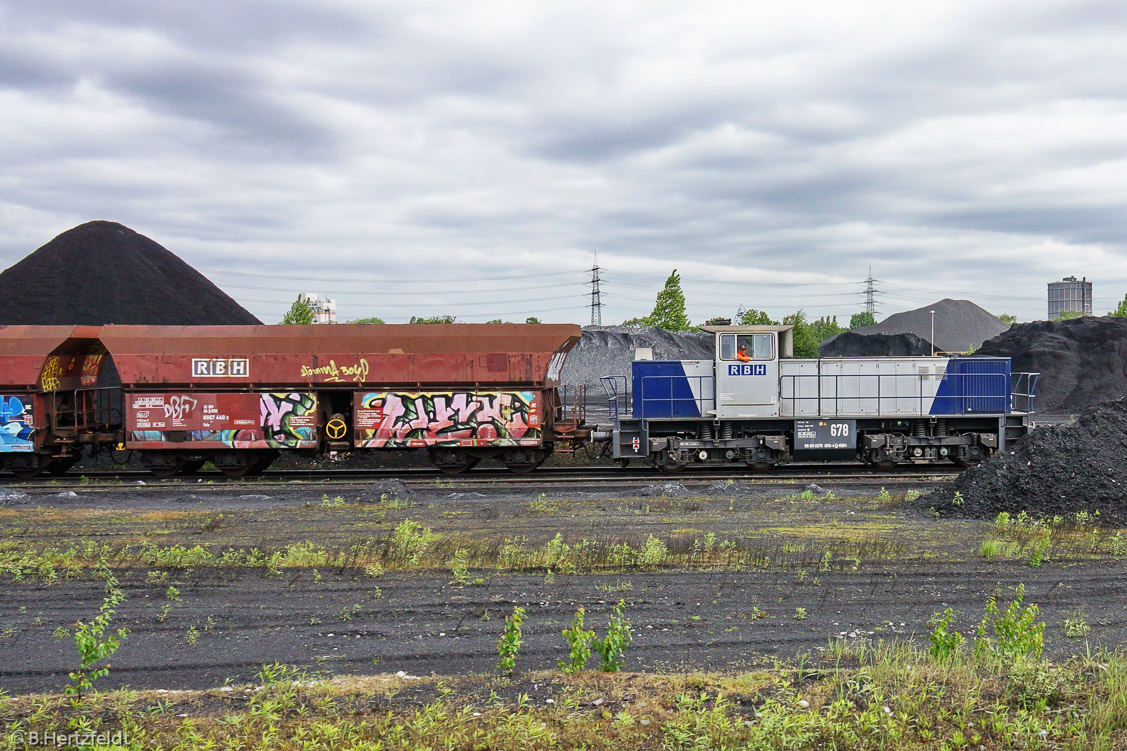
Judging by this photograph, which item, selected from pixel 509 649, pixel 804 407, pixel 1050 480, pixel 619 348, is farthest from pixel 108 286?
pixel 1050 480

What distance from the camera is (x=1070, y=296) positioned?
16675 cm

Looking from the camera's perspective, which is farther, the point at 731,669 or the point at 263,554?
the point at 263,554

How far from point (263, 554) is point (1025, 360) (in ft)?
164

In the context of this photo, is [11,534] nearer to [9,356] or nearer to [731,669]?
[9,356]

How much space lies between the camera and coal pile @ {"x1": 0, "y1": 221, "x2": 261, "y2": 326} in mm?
38344

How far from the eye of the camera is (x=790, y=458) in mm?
20766

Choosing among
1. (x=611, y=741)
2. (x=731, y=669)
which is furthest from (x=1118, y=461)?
(x=611, y=741)

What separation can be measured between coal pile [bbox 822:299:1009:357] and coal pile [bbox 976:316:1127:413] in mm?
53180

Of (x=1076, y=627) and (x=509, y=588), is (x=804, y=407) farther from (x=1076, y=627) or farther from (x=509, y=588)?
(x=509, y=588)

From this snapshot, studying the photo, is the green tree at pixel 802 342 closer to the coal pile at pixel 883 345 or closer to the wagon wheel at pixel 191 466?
the coal pile at pixel 883 345

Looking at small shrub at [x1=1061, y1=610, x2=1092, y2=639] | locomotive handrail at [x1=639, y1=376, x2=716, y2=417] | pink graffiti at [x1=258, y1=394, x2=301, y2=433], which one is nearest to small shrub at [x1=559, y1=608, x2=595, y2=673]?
small shrub at [x1=1061, y1=610, x2=1092, y2=639]

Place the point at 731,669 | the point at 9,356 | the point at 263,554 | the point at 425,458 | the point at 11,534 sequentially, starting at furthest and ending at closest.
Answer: the point at 425,458 → the point at 9,356 → the point at 11,534 → the point at 263,554 → the point at 731,669

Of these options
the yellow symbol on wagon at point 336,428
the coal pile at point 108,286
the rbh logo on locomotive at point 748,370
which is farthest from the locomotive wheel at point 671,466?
the coal pile at point 108,286

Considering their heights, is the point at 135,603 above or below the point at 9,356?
below
